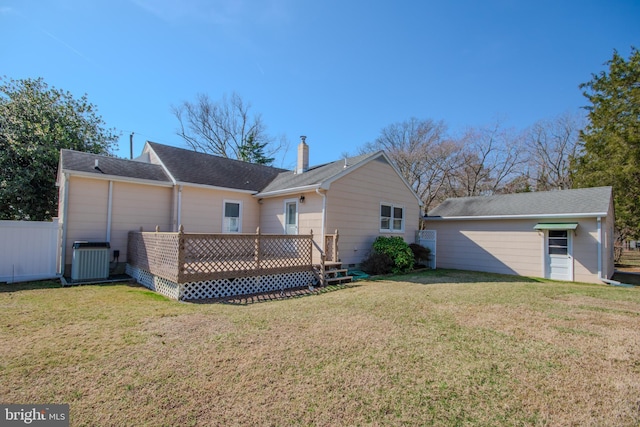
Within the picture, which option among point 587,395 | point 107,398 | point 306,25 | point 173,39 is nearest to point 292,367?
point 107,398

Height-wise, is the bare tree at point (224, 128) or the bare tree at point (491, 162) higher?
the bare tree at point (224, 128)

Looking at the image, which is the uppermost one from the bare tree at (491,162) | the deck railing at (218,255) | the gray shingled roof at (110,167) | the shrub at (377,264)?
the bare tree at (491,162)

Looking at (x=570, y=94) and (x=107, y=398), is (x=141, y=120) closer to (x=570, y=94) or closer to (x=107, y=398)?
(x=107, y=398)

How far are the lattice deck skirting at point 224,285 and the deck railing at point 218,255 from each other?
20 centimetres

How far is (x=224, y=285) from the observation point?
7270 mm

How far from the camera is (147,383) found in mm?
3021

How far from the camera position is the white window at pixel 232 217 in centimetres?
1232

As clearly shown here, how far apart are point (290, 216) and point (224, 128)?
20538 millimetres

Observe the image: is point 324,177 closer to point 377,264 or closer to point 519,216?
point 377,264

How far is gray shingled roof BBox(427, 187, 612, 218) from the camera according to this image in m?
11.0

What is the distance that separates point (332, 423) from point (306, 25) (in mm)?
13206

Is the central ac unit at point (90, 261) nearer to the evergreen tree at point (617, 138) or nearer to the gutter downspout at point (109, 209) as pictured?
the gutter downspout at point (109, 209)

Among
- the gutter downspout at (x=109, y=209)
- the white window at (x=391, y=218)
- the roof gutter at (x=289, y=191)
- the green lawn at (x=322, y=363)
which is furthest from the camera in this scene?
the white window at (x=391, y=218)

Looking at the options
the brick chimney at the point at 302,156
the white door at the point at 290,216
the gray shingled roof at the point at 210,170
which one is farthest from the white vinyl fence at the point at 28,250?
the brick chimney at the point at 302,156
